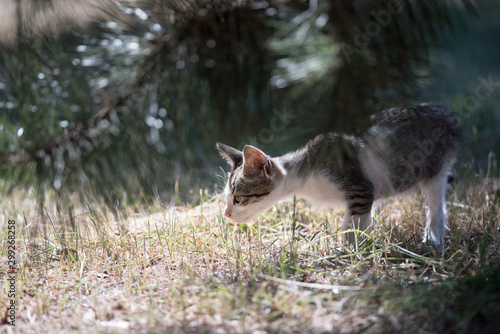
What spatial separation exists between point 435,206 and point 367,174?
37cm

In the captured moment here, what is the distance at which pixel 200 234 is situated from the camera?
211 cm

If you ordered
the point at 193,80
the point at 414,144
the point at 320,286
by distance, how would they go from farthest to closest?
the point at 414,144 < the point at 193,80 < the point at 320,286

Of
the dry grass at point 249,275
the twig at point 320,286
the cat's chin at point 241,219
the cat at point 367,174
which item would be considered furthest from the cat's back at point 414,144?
the twig at point 320,286

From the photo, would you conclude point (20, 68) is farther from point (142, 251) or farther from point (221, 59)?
point (142, 251)

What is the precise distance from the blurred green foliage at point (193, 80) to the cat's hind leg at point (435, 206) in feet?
2.62

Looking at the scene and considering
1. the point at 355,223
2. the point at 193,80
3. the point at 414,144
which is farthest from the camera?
the point at 414,144

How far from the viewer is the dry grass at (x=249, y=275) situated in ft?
4.48

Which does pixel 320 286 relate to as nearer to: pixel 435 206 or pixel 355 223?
pixel 355 223

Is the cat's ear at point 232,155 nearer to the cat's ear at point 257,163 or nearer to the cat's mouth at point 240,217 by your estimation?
the cat's ear at point 257,163

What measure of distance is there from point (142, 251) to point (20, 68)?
2.90 ft

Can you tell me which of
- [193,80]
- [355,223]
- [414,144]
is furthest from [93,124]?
[414,144]

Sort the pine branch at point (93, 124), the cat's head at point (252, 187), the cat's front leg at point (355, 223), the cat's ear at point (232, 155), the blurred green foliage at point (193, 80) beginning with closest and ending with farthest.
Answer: the blurred green foliage at point (193, 80)
the pine branch at point (93, 124)
the cat's front leg at point (355, 223)
the cat's head at point (252, 187)
the cat's ear at point (232, 155)

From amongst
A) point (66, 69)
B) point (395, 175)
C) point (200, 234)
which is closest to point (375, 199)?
point (395, 175)

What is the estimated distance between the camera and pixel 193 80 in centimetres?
168
